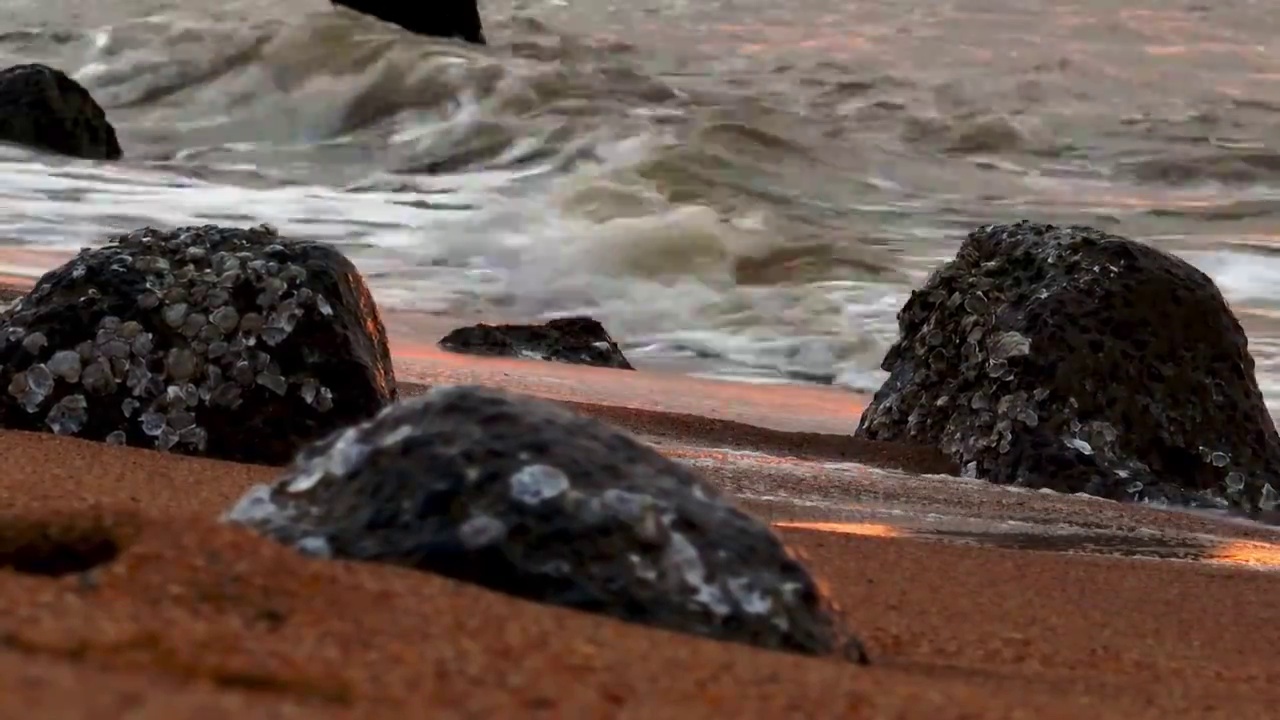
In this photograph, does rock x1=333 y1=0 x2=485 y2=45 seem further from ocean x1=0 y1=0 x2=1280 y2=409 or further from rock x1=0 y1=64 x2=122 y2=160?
rock x1=0 y1=64 x2=122 y2=160

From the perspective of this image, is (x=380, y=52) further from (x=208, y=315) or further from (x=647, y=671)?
(x=647, y=671)

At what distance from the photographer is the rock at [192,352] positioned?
10.2 feet

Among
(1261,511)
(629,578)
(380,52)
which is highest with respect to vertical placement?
(380,52)

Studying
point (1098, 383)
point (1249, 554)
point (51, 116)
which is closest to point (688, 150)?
point (51, 116)

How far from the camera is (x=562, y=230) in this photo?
9961mm

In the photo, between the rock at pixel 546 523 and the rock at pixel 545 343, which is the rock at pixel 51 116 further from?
the rock at pixel 546 523

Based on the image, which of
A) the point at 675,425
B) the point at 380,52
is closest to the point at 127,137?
the point at 380,52

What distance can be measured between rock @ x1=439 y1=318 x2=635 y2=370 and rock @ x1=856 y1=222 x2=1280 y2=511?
187 cm

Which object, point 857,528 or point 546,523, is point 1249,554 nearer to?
point 857,528

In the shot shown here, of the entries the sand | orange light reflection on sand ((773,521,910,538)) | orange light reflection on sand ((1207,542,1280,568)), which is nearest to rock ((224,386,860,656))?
the sand

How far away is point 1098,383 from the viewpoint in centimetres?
421

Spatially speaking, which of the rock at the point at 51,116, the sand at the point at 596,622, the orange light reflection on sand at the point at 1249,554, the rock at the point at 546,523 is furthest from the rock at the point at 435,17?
the rock at the point at 546,523

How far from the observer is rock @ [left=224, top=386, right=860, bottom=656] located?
5.38 feet

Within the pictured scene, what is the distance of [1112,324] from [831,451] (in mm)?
816
